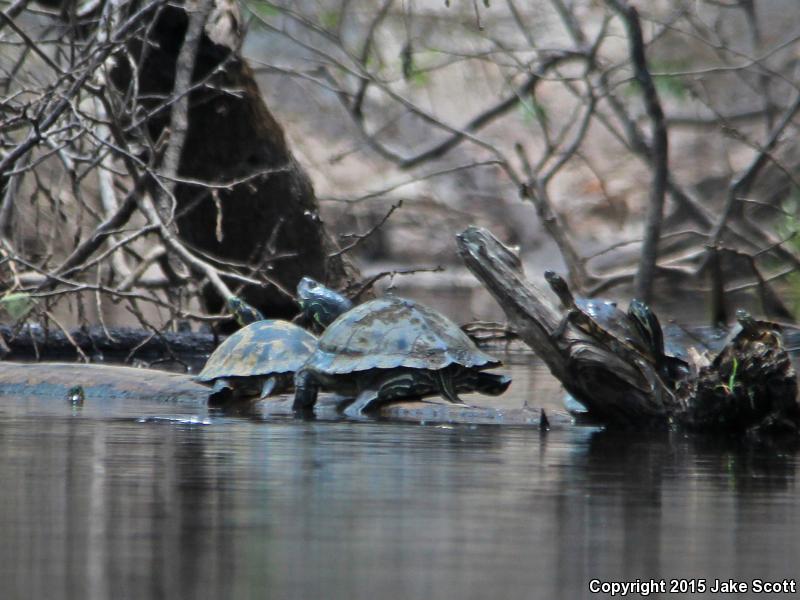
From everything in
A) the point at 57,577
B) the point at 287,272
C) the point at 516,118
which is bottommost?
the point at 57,577

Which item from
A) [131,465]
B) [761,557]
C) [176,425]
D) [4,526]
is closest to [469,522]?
[761,557]

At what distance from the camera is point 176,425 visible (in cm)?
590

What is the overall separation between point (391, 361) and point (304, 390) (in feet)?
1.46

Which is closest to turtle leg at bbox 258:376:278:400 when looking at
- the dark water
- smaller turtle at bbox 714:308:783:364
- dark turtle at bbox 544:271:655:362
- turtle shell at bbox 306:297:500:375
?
turtle shell at bbox 306:297:500:375

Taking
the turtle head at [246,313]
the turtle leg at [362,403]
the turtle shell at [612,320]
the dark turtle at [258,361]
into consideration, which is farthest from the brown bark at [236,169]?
the turtle shell at [612,320]

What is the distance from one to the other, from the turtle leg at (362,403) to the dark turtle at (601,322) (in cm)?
91

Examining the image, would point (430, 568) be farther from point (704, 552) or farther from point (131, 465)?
point (131, 465)

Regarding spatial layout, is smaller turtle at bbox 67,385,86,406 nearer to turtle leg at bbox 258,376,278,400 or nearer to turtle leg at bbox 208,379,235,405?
turtle leg at bbox 208,379,235,405

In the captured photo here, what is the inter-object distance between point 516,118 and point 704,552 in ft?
65.5

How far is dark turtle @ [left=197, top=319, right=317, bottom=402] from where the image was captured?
6.91m

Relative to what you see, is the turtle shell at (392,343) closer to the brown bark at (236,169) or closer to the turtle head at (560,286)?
the turtle head at (560,286)

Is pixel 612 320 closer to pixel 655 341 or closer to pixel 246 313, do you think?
pixel 655 341

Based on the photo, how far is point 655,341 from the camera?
636 cm

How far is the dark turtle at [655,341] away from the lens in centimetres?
629
